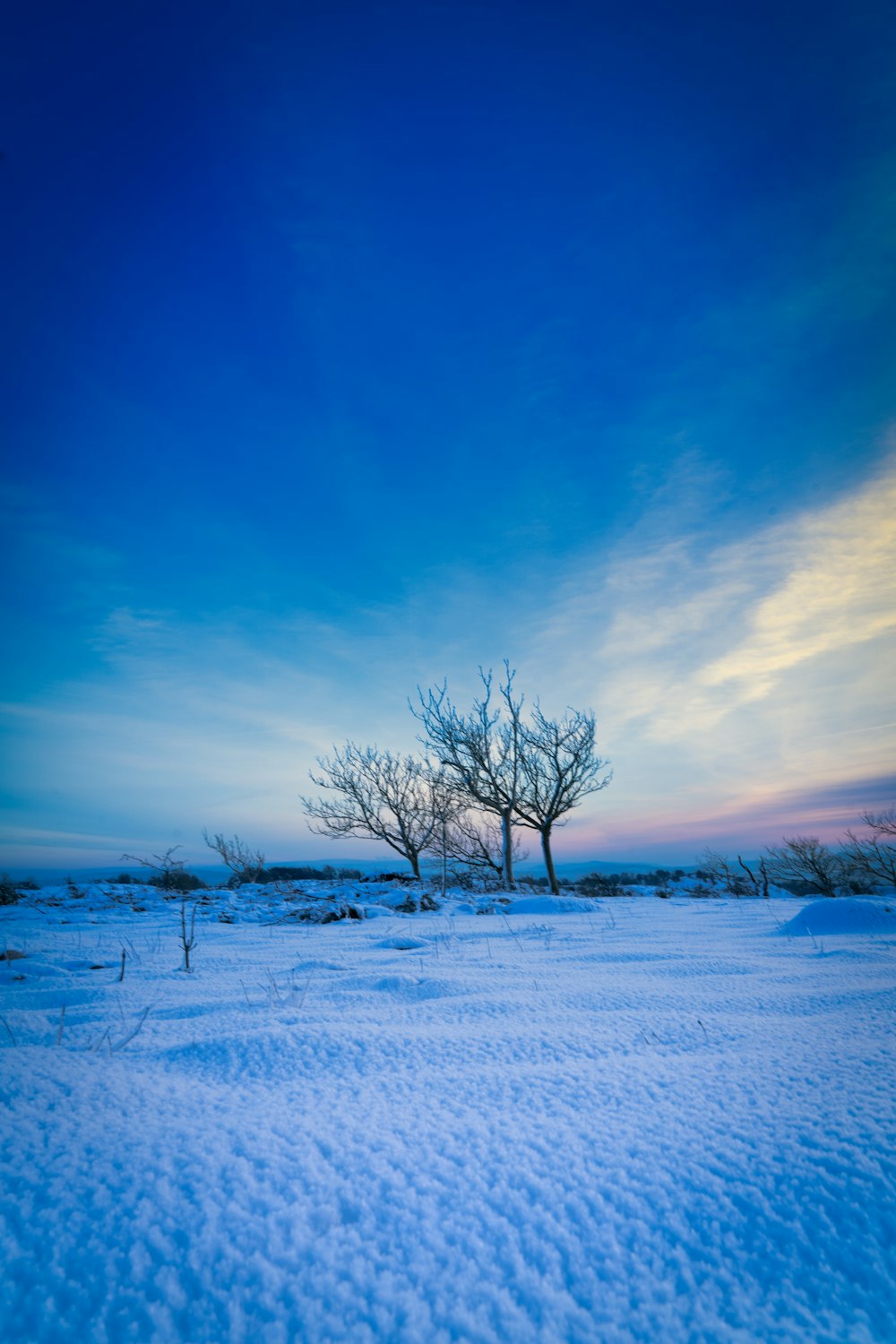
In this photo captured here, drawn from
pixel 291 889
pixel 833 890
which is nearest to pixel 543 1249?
pixel 291 889

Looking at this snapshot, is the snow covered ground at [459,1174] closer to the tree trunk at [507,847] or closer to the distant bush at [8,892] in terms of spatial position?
the distant bush at [8,892]

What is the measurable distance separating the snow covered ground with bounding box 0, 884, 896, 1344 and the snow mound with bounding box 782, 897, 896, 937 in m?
2.14

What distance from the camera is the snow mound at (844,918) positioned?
3.56 meters

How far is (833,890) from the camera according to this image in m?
12.9

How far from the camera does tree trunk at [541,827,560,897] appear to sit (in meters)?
12.1

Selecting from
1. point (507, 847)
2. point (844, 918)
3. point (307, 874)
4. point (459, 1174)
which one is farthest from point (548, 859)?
point (459, 1174)

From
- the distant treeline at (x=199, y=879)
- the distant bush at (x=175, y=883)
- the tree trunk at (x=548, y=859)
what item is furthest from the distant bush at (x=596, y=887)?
the distant bush at (x=175, y=883)

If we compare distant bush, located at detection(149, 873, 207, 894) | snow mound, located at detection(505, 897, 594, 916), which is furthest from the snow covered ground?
distant bush, located at detection(149, 873, 207, 894)

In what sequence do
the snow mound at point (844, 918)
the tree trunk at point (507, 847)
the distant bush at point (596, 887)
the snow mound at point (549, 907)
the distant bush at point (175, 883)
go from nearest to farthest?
the snow mound at point (844, 918) < the snow mound at point (549, 907) < the distant bush at point (175, 883) < the distant bush at point (596, 887) < the tree trunk at point (507, 847)

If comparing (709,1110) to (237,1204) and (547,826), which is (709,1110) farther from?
(547,826)

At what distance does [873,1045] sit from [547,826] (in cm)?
1236

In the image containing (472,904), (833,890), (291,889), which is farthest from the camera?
(833,890)

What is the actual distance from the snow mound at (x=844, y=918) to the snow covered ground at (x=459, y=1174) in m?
2.14

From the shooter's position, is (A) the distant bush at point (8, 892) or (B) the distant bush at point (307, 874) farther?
(B) the distant bush at point (307, 874)
